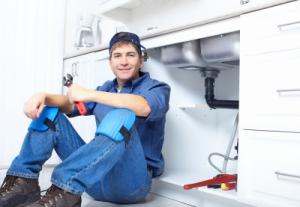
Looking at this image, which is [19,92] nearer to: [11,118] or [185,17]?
[11,118]

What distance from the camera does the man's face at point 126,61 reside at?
1385mm

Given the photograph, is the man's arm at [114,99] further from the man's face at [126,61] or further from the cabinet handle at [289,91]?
the cabinet handle at [289,91]

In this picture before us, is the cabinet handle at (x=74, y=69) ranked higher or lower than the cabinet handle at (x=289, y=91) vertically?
higher

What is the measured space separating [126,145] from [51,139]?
0.30 meters

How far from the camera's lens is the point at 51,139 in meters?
1.22

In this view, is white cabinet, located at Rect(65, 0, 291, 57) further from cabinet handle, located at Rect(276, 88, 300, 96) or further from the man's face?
cabinet handle, located at Rect(276, 88, 300, 96)

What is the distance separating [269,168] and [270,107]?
0.61ft

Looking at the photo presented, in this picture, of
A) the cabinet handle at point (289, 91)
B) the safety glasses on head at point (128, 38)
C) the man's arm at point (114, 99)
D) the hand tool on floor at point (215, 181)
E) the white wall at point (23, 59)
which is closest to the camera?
the cabinet handle at point (289, 91)

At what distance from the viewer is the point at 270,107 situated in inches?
41.2

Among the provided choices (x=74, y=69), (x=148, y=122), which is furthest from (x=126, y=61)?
(x=74, y=69)

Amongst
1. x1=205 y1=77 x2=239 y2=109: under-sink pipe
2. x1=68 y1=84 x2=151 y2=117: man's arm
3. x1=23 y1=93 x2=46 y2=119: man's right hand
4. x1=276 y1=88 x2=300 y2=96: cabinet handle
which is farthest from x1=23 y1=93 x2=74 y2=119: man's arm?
x1=276 y1=88 x2=300 y2=96: cabinet handle

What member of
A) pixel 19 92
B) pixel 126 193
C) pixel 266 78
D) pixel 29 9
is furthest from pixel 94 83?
pixel 266 78

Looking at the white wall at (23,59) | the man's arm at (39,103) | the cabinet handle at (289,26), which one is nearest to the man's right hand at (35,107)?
the man's arm at (39,103)

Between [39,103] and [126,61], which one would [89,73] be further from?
[39,103]
